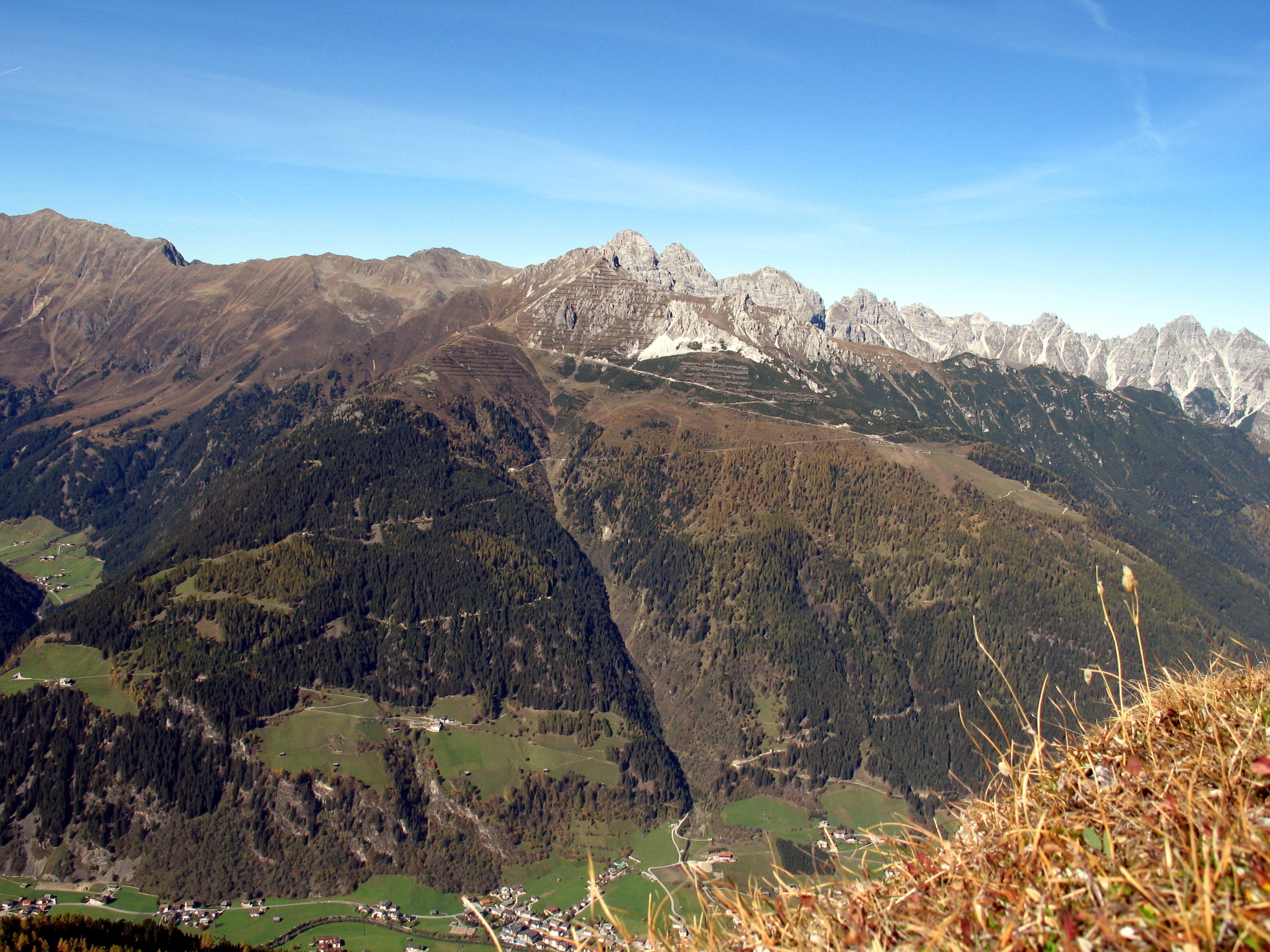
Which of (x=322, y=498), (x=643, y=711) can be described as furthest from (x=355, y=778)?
(x=322, y=498)

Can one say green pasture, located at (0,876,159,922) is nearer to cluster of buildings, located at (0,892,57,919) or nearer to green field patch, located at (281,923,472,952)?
cluster of buildings, located at (0,892,57,919)

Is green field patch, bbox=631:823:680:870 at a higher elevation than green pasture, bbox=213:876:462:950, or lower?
higher

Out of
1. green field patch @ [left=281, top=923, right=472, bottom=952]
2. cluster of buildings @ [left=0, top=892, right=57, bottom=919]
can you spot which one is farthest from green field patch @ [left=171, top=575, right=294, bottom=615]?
green field patch @ [left=281, top=923, right=472, bottom=952]

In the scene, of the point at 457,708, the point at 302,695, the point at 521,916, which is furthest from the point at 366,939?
the point at 302,695

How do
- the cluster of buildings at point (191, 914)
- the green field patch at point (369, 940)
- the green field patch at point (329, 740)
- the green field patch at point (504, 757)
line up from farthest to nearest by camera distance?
the green field patch at point (504, 757) < the green field patch at point (329, 740) < the cluster of buildings at point (191, 914) < the green field patch at point (369, 940)

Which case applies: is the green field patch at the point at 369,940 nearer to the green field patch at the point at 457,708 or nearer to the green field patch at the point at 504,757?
the green field patch at the point at 504,757

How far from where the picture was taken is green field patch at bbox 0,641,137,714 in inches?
5133

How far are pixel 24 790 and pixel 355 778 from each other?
47.9m

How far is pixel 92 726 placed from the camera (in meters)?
126

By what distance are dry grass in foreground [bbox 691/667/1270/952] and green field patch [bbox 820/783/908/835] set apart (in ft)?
475

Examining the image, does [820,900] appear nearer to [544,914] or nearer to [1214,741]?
[1214,741]

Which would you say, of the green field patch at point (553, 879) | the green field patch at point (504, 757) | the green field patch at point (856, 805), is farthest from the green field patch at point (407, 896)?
the green field patch at point (856, 805)

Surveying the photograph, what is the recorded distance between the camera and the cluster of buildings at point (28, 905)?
3671 inches

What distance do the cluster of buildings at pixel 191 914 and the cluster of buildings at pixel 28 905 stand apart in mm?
12889
